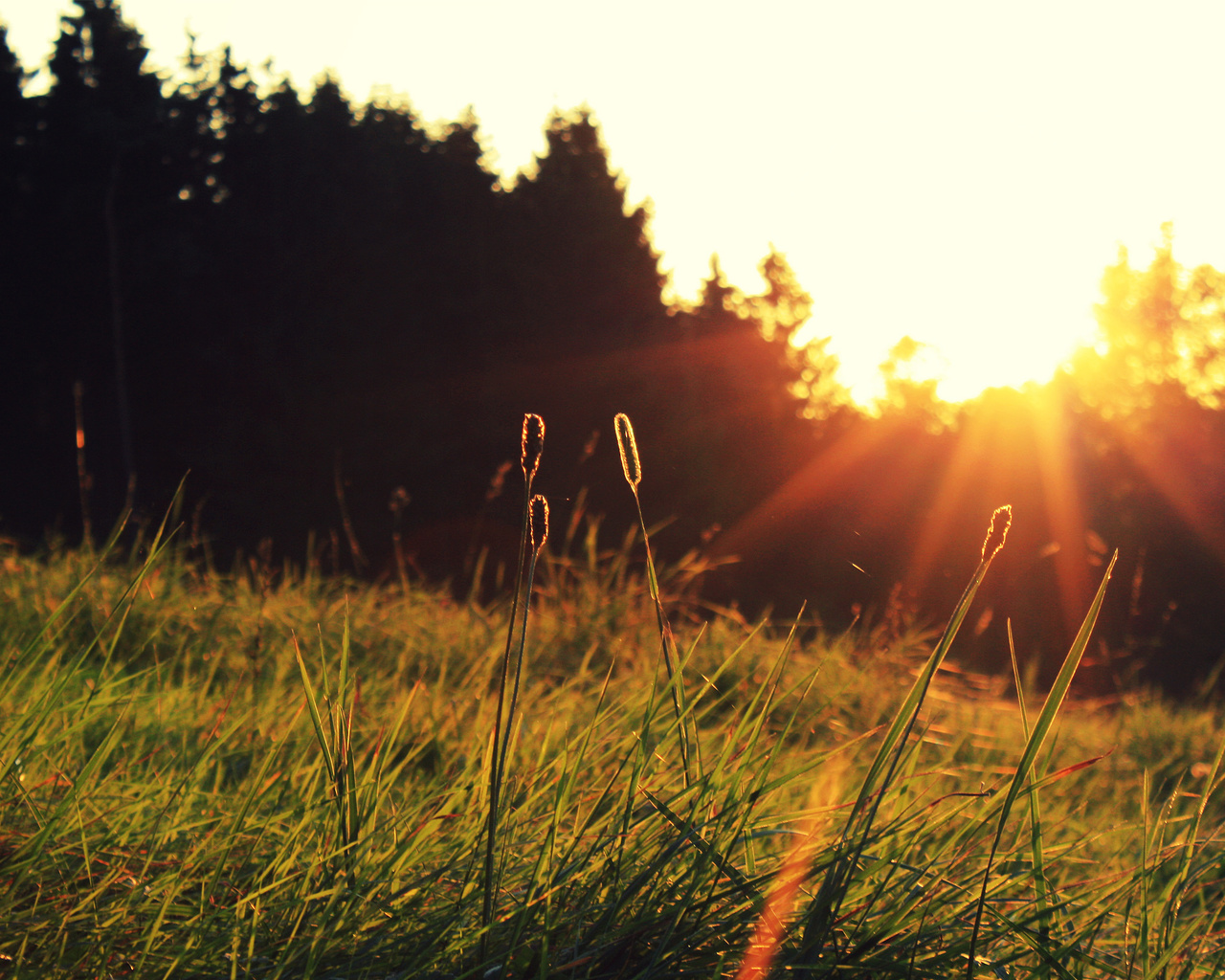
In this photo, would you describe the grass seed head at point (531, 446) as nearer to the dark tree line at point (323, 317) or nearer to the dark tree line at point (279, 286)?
the dark tree line at point (323, 317)

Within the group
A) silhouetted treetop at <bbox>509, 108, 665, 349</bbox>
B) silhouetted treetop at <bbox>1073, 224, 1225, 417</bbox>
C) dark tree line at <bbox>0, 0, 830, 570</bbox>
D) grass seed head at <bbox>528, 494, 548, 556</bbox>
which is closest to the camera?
grass seed head at <bbox>528, 494, 548, 556</bbox>

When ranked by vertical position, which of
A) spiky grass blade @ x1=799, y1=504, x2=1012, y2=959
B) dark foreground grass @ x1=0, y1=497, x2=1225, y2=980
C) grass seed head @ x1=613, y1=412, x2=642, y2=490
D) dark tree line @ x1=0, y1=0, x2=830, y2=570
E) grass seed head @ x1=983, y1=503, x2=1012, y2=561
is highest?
dark tree line @ x1=0, y1=0, x2=830, y2=570

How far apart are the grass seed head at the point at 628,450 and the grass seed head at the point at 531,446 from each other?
9cm

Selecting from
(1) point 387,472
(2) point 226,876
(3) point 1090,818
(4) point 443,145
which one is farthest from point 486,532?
(4) point 443,145

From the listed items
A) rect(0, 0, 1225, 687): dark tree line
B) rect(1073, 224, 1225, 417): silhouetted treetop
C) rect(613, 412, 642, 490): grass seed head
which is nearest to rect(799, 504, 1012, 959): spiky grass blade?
rect(613, 412, 642, 490): grass seed head

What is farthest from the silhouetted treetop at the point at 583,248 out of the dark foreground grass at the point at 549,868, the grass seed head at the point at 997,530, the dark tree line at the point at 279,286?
the grass seed head at the point at 997,530

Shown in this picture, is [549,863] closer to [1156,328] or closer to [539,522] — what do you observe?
[539,522]

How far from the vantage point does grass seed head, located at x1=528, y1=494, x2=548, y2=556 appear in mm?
745

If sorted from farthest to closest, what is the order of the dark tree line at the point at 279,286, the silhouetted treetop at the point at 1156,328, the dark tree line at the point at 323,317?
the silhouetted treetop at the point at 1156,328 < the dark tree line at the point at 279,286 < the dark tree line at the point at 323,317

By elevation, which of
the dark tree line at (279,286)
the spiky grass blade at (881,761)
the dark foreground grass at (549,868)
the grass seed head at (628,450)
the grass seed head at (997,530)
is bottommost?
the dark foreground grass at (549,868)

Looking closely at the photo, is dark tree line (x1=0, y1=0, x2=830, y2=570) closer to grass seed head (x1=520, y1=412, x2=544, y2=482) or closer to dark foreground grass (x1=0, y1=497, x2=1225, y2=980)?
dark foreground grass (x1=0, y1=497, x2=1225, y2=980)

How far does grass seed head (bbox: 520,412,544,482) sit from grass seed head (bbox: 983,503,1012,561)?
0.43 m

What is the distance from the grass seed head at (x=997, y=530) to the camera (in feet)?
2.53

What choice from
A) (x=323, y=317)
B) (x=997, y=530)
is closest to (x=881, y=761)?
(x=997, y=530)
